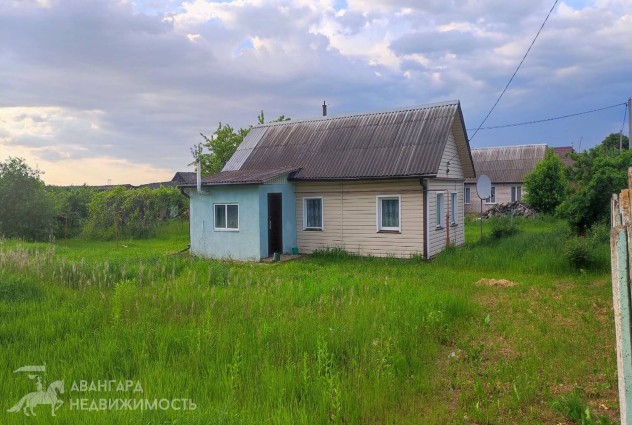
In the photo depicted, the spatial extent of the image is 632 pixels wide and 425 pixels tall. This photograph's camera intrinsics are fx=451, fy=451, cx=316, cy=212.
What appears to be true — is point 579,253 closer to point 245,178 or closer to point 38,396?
point 245,178

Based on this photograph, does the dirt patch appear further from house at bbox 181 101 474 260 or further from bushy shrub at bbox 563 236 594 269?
house at bbox 181 101 474 260

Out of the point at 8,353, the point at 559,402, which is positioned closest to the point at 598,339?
the point at 559,402

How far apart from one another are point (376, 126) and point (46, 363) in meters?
15.3

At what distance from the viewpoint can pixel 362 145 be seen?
690 inches

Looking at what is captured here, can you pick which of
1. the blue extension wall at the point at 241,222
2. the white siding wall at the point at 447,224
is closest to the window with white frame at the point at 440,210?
the white siding wall at the point at 447,224

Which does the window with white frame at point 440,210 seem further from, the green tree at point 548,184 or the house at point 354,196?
the green tree at point 548,184

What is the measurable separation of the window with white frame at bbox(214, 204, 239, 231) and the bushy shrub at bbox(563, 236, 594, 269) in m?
10.5

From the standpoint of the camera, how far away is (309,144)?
1905 cm

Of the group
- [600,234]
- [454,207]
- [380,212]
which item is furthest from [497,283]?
[454,207]

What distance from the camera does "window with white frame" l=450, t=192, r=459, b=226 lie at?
1809cm

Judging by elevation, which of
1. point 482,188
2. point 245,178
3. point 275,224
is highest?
point 245,178

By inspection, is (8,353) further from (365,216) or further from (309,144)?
(309,144)

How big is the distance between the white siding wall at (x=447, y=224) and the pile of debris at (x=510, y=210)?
13791mm

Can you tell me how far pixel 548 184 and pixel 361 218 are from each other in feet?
52.6
